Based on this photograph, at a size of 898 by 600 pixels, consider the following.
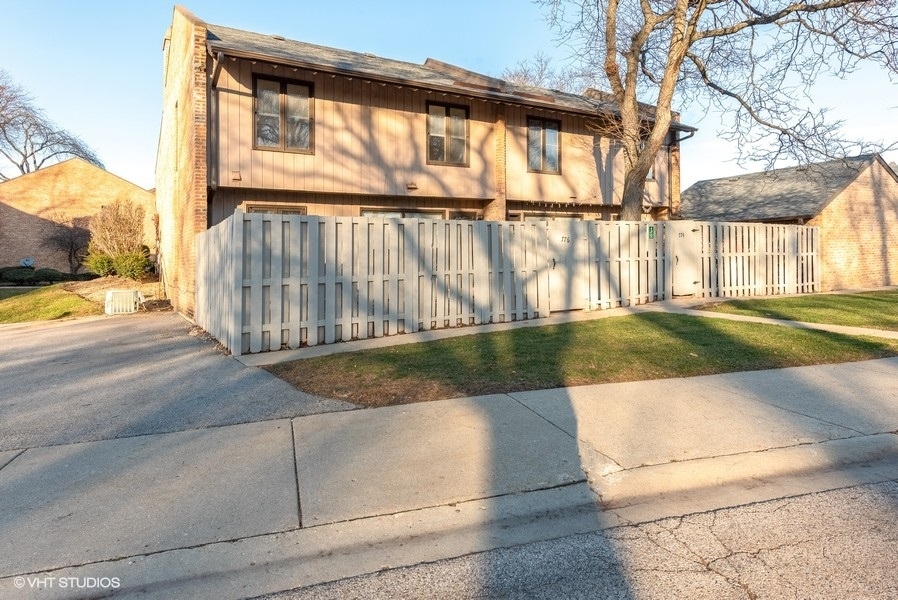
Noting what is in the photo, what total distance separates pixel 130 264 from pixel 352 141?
10153mm

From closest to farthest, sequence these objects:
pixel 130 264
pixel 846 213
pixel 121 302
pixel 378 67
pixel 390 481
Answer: pixel 390 481
pixel 121 302
pixel 378 67
pixel 130 264
pixel 846 213

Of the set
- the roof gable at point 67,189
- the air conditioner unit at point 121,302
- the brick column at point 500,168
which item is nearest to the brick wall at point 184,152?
the air conditioner unit at point 121,302

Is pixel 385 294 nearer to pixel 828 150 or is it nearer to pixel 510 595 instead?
pixel 510 595

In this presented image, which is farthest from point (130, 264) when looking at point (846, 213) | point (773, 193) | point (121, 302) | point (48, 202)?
point (846, 213)

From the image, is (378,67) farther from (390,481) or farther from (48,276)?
(48,276)

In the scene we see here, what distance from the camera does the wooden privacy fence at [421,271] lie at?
322 inches

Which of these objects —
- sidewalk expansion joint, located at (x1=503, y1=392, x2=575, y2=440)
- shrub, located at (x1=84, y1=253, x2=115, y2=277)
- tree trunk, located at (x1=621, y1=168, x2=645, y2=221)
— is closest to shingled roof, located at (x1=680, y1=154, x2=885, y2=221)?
tree trunk, located at (x1=621, y1=168, x2=645, y2=221)

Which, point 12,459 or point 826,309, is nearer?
point 12,459

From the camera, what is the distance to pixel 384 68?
1550cm

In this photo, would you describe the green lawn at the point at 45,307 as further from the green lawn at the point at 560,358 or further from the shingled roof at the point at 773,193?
the shingled roof at the point at 773,193

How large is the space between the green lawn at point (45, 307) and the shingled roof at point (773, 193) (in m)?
21.4

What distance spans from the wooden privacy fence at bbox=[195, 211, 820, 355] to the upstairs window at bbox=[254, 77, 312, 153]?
3.59 metres

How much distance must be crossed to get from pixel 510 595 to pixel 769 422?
346 centimetres

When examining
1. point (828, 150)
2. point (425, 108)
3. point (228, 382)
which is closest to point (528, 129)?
point (425, 108)
